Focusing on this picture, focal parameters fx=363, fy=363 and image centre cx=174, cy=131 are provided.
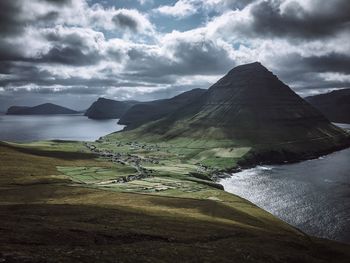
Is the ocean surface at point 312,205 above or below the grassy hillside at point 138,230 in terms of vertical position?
below

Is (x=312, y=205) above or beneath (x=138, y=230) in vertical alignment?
beneath

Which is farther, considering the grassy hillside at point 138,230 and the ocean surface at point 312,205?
the ocean surface at point 312,205

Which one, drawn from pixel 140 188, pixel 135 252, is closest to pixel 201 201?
pixel 140 188

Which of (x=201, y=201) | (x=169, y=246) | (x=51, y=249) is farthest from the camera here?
(x=201, y=201)

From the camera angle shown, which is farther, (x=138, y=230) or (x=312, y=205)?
(x=312, y=205)

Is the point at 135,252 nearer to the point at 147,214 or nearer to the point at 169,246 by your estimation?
the point at 169,246

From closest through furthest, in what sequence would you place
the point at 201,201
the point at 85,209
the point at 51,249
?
the point at 51,249, the point at 85,209, the point at 201,201

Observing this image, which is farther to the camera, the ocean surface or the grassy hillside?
the ocean surface

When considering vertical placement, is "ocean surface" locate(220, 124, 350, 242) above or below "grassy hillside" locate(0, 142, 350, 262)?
below
